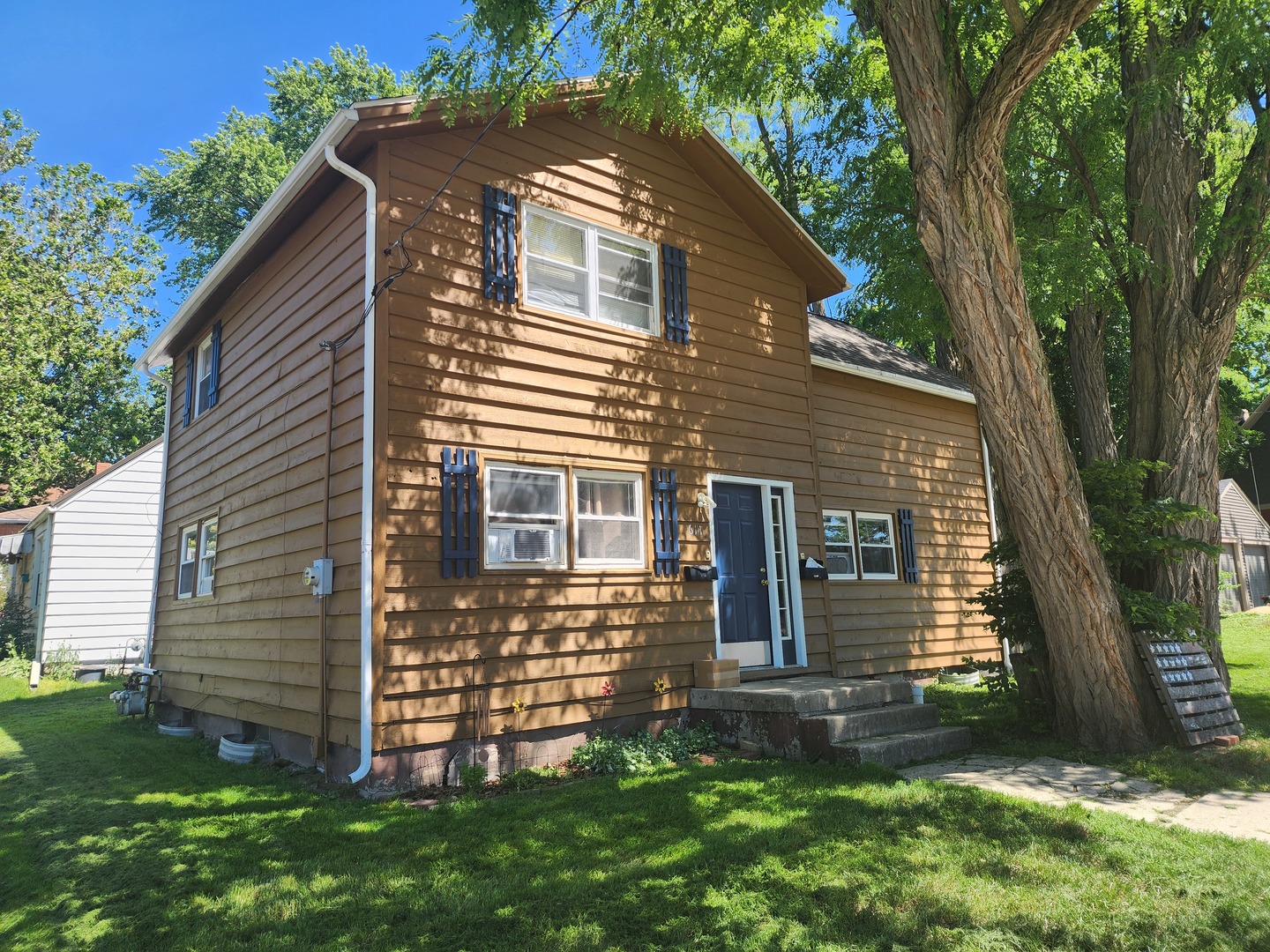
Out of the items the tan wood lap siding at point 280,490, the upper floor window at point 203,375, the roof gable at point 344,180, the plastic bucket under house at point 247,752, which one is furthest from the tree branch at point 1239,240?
the upper floor window at point 203,375

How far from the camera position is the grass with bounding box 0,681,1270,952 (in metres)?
3.61

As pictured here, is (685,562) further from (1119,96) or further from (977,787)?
(1119,96)

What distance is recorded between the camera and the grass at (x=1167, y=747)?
5902 mm

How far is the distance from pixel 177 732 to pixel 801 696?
302 inches

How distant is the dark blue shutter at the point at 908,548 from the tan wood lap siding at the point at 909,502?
13 centimetres

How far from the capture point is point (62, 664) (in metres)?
16.4

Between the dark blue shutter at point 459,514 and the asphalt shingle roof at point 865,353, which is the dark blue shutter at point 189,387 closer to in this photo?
the dark blue shutter at point 459,514

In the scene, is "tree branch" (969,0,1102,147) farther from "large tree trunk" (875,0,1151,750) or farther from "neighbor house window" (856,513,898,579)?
"neighbor house window" (856,513,898,579)

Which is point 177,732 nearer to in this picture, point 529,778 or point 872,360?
point 529,778

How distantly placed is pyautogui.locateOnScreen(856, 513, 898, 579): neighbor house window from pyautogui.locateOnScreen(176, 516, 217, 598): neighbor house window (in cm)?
836

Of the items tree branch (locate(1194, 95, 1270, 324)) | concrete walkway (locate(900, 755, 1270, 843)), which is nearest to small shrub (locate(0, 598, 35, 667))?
concrete walkway (locate(900, 755, 1270, 843))

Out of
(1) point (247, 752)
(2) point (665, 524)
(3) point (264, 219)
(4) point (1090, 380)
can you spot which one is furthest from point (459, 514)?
(4) point (1090, 380)

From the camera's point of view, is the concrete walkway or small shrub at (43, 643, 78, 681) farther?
small shrub at (43, 643, 78, 681)

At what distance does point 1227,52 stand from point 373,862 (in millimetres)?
10202
